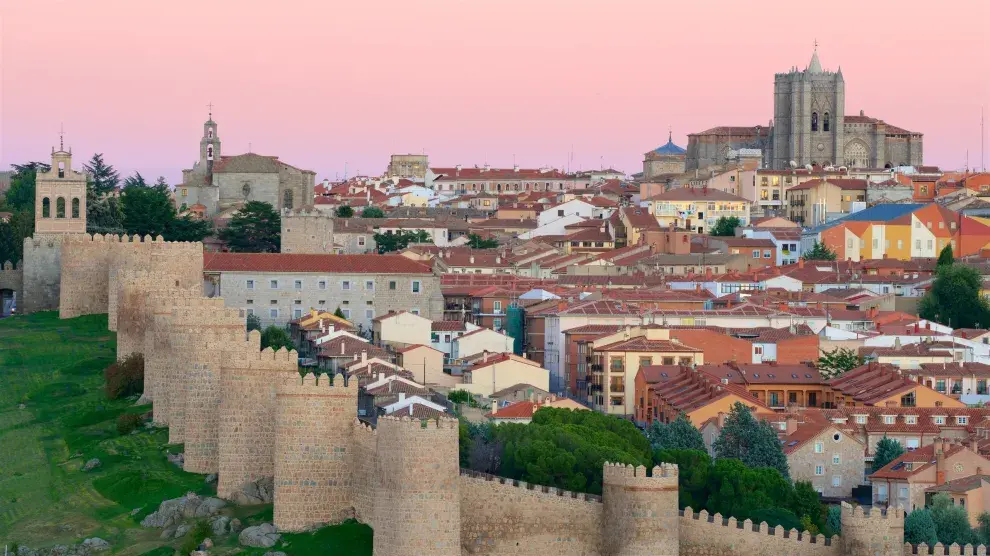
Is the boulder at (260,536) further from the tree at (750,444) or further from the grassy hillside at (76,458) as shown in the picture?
the tree at (750,444)

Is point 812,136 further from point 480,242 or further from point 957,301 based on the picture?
point 957,301

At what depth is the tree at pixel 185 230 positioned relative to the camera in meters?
75.6

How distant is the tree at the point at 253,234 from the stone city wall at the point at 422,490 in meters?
45.6

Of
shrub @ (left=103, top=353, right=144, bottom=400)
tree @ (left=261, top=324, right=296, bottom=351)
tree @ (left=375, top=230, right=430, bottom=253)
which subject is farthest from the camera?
tree @ (left=375, top=230, right=430, bottom=253)

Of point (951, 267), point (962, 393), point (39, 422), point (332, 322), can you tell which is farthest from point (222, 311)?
point (951, 267)

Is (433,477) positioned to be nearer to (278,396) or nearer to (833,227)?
(278,396)

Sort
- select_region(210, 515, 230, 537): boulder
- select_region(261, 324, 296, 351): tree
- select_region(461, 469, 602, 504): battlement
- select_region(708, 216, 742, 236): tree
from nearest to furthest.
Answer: select_region(461, 469, 602, 504): battlement
select_region(210, 515, 230, 537): boulder
select_region(261, 324, 296, 351): tree
select_region(708, 216, 742, 236): tree

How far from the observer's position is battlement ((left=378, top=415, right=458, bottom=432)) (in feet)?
115

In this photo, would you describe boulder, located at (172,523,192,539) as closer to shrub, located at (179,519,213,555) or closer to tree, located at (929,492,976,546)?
shrub, located at (179,519,213,555)

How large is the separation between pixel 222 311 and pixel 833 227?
58446 millimetres

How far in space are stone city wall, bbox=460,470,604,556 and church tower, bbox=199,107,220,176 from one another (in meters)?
61.6

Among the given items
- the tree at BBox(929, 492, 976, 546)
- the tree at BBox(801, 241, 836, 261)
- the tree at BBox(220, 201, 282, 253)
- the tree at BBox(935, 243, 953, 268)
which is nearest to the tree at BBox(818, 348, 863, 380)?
the tree at BBox(929, 492, 976, 546)

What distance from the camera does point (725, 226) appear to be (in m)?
106

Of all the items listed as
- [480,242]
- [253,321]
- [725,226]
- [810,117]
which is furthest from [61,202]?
[810,117]
